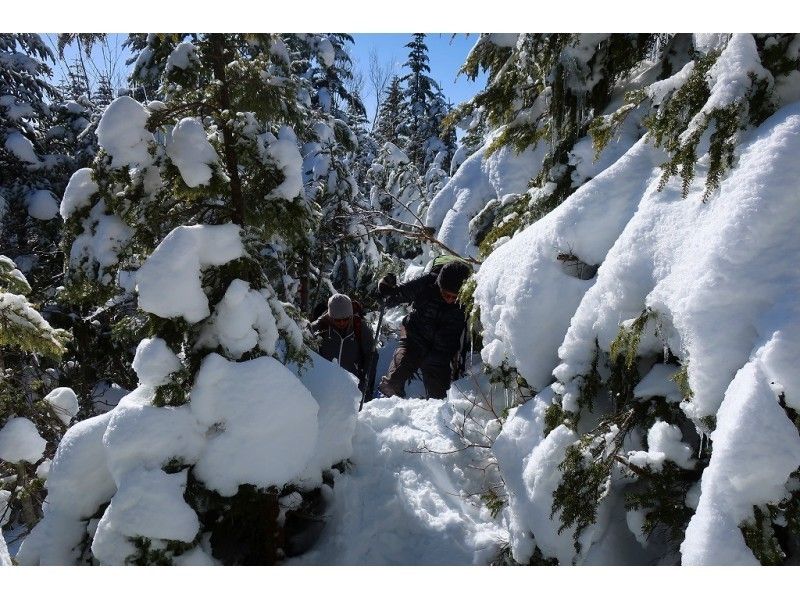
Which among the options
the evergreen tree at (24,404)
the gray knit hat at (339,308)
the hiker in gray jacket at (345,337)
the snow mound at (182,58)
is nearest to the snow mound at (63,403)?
the evergreen tree at (24,404)

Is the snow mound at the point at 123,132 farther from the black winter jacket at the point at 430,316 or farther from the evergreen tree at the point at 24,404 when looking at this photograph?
the black winter jacket at the point at 430,316

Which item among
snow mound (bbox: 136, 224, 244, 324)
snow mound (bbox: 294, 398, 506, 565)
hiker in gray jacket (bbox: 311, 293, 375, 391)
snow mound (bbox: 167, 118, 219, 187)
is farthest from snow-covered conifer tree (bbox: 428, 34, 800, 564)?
hiker in gray jacket (bbox: 311, 293, 375, 391)

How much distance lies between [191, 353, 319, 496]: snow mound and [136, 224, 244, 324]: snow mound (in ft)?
1.47

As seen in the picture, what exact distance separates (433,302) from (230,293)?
341 centimetres

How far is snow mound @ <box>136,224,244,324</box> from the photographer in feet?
12.9

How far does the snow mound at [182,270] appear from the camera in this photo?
393 centimetres

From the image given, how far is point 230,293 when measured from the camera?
4184 millimetres

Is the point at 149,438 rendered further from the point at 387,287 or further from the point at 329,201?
the point at 329,201

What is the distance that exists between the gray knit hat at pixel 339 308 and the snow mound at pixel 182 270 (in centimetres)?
375

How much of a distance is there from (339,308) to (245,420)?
4.02 m

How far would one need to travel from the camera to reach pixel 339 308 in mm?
7961

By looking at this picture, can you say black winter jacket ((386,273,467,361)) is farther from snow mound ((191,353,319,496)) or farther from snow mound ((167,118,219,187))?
snow mound ((167,118,219,187))

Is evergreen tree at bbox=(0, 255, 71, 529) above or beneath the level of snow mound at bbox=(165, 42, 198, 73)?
beneath

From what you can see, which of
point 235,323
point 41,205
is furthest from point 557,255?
point 41,205
